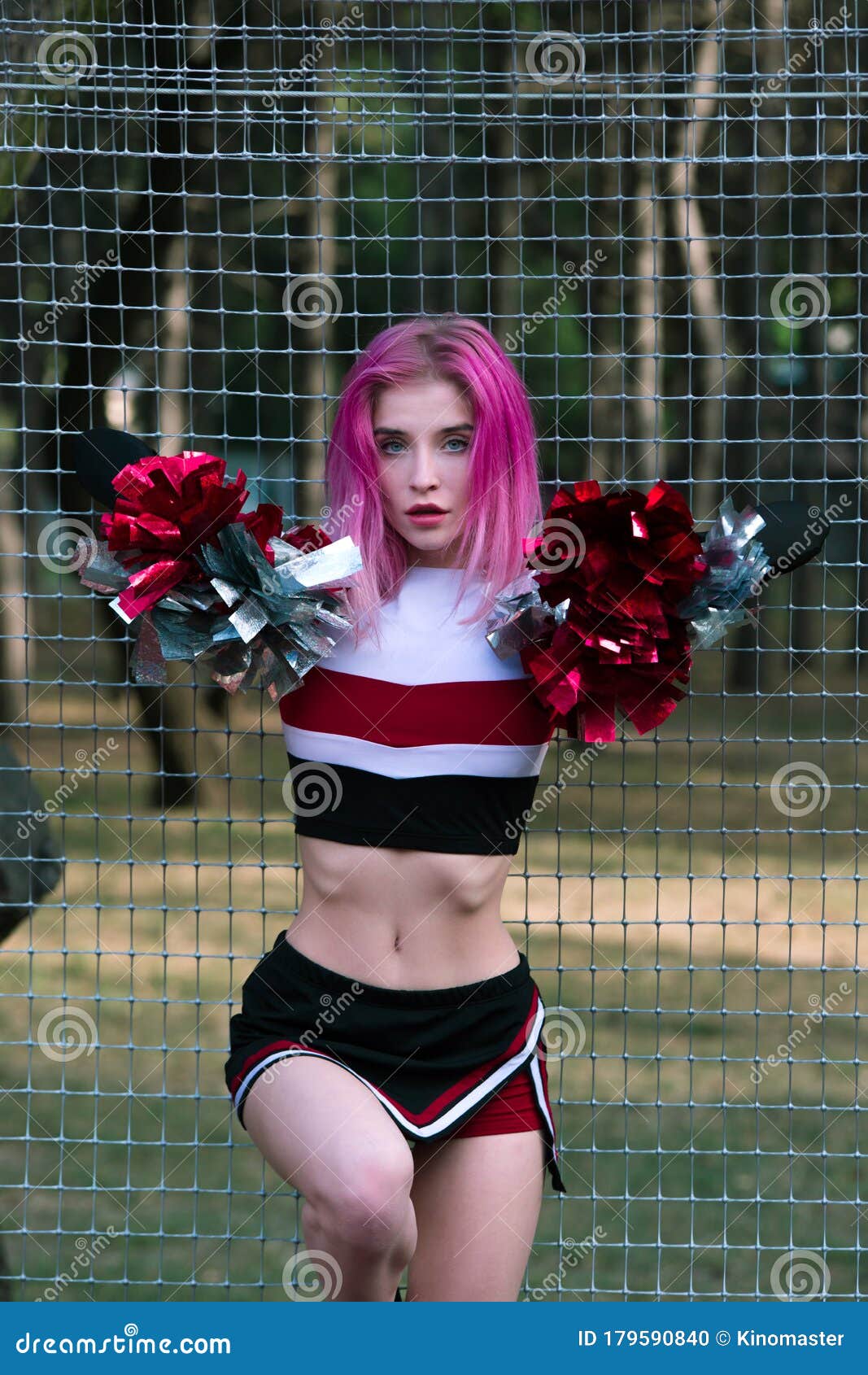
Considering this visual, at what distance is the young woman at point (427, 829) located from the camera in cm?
220

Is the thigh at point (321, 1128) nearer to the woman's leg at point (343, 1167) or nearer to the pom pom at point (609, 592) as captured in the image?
the woman's leg at point (343, 1167)

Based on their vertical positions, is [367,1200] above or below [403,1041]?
below

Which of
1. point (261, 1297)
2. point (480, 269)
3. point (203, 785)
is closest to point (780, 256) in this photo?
point (480, 269)

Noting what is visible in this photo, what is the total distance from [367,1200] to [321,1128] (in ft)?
0.38

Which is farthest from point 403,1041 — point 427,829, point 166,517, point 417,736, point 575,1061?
point 575,1061

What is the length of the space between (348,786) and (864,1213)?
224 cm

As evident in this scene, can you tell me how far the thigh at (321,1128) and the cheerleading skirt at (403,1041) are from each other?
4cm

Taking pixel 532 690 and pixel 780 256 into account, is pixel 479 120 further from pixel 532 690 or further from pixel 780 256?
pixel 780 256

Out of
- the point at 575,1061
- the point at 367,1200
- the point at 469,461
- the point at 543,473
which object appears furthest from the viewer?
the point at 575,1061

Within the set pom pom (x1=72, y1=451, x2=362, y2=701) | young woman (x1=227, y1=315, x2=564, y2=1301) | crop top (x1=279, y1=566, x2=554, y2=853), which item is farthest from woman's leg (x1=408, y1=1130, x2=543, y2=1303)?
pom pom (x1=72, y1=451, x2=362, y2=701)

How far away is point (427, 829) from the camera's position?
2.21 meters

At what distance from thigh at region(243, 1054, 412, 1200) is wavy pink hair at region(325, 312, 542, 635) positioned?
684 mm

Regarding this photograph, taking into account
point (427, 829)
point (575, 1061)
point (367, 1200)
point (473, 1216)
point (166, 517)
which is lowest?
point (575, 1061)

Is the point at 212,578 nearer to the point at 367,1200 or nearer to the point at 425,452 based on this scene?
the point at 425,452
